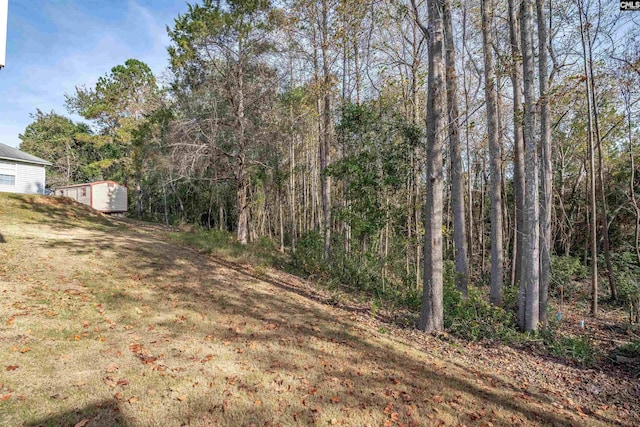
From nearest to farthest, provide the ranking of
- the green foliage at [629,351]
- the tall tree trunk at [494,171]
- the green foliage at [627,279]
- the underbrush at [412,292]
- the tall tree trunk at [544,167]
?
the green foliage at [629,351] < the underbrush at [412,292] < the tall tree trunk at [544,167] < the tall tree trunk at [494,171] < the green foliage at [627,279]

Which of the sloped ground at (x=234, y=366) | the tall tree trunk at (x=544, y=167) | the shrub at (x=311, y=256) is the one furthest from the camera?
the shrub at (x=311, y=256)

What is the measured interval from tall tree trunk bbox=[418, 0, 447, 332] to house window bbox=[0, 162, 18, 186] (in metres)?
20.0

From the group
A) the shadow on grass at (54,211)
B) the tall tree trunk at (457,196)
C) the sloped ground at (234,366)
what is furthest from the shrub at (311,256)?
the shadow on grass at (54,211)

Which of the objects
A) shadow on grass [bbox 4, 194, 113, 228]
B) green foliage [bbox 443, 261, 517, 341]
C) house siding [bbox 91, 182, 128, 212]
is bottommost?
green foliage [bbox 443, 261, 517, 341]

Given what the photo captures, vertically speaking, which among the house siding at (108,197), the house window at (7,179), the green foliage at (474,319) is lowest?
the green foliage at (474,319)

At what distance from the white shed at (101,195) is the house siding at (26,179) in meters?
2.86

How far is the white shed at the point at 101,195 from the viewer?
19391 millimetres

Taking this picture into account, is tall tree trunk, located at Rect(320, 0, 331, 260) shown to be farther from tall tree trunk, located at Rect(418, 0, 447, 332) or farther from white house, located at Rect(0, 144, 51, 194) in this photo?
white house, located at Rect(0, 144, 51, 194)

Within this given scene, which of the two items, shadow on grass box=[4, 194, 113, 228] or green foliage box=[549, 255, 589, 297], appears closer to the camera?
green foliage box=[549, 255, 589, 297]

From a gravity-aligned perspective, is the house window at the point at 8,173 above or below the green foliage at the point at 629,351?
above

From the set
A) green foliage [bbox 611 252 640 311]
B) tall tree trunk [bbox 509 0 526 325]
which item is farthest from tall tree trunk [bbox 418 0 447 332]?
green foliage [bbox 611 252 640 311]

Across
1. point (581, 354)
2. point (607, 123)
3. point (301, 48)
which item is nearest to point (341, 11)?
point (301, 48)

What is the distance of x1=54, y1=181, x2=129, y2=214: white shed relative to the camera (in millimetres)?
19391

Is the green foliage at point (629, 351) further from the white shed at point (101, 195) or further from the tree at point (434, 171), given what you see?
the white shed at point (101, 195)
